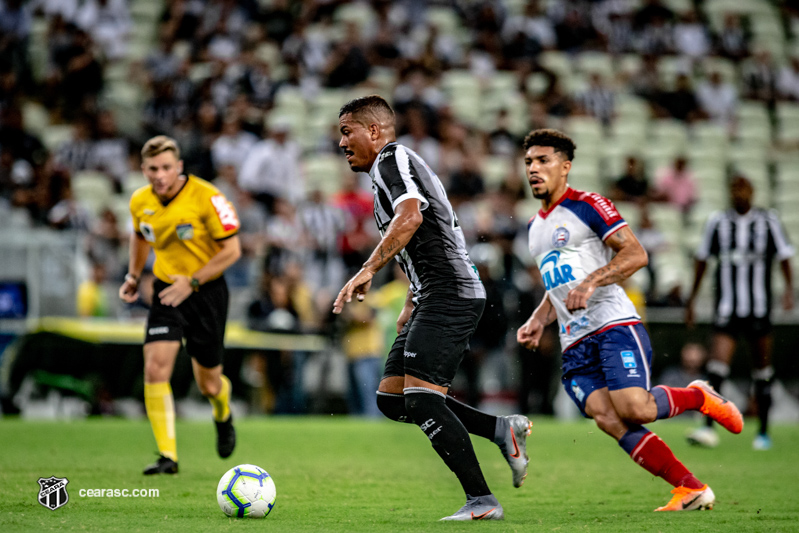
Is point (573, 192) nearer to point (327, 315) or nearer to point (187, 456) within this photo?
point (187, 456)

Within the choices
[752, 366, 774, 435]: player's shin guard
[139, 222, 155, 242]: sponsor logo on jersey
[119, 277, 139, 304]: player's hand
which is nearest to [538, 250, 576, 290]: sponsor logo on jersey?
[139, 222, 155, 242]: sponsor logo on jersey

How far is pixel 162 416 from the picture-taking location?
7426 mm

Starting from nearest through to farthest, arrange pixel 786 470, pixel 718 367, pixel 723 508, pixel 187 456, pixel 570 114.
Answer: pixel 723 508 → pixel 786 470 → pixel 187 456 → pixel 718 367 → pixel 570 114

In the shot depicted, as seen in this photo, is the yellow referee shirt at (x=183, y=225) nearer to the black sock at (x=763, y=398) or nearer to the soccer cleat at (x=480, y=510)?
the soccer cleat at (x=480, y=510)

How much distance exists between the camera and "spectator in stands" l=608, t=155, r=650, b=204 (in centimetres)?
1581

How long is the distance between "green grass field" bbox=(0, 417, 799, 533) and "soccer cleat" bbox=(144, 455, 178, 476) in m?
0.12

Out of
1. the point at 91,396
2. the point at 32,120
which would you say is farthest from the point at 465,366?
the point at 32,120

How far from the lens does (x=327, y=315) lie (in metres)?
14.3

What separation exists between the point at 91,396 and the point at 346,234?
4286mm

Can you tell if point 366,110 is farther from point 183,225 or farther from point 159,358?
point 159,358

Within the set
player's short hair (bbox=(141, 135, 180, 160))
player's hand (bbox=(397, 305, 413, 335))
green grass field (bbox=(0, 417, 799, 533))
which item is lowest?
green grass field (bbox=(0, 417, 799, 533))

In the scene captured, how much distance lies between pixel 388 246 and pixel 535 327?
63.1 inches

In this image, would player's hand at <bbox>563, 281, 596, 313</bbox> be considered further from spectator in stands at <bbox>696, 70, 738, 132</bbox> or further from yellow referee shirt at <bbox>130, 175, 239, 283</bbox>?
spectator in stands at <bbox>696, 70, 738, 132</bbox>

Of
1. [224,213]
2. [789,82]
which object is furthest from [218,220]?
[789,82]
